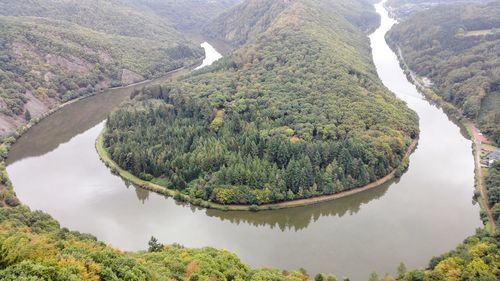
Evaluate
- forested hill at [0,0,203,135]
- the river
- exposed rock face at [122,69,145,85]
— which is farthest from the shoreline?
the river

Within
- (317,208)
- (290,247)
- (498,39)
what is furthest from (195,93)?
(498,39)

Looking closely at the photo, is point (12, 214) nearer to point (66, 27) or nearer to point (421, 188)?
point (421, 188)

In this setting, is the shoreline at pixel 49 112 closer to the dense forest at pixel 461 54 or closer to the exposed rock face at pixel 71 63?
the exposed rock face at pixel 71 63

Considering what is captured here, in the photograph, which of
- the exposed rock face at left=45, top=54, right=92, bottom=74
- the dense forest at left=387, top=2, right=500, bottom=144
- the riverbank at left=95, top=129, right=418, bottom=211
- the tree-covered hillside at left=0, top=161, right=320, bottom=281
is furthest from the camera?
the exposed rock face at left=45, top=54, right=92, bottom=74

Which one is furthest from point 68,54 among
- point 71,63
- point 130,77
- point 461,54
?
point 461,54

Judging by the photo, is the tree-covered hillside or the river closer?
the tree-covered hillside

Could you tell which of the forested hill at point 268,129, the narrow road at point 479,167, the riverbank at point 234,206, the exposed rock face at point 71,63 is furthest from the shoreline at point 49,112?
the narrow road at point 479,167

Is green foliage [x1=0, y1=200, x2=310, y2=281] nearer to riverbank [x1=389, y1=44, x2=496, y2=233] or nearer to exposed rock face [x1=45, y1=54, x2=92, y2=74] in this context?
riverbank [x1=389, y1=44, x2=496, y2=233]
